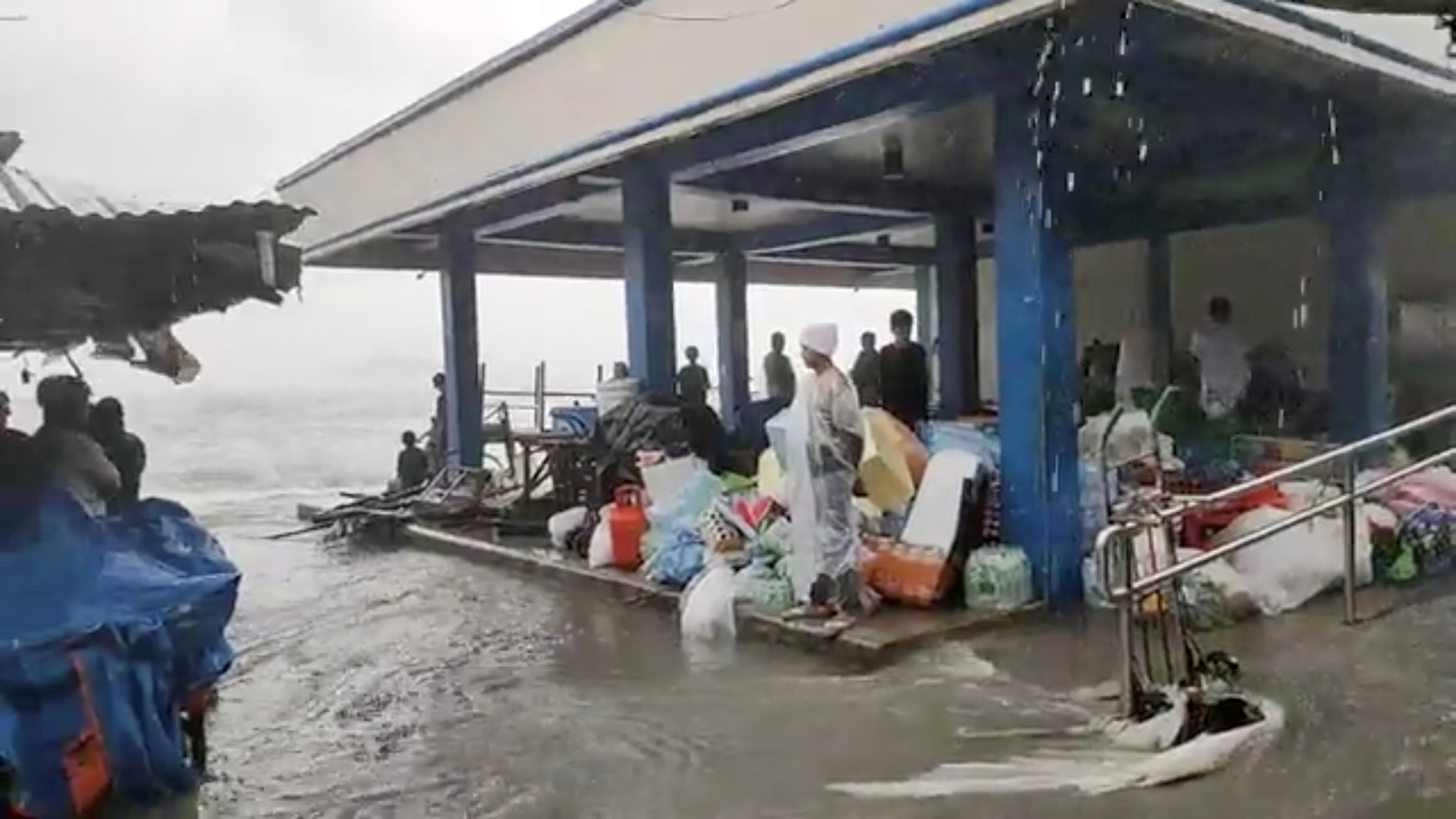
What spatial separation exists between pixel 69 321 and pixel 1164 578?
473 centimetres

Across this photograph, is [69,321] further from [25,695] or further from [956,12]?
[956,12]

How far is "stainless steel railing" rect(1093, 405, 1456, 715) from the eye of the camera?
15.8ft

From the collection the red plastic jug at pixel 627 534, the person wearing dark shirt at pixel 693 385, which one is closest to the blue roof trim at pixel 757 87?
the person wearing dark shirt at pixel 693 385

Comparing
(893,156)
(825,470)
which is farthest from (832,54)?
(893,156)

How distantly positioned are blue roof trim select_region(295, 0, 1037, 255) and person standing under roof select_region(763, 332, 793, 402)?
16.9 feet

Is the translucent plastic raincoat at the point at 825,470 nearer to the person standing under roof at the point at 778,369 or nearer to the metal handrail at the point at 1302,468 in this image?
the metal handrail at the point at 1302,468

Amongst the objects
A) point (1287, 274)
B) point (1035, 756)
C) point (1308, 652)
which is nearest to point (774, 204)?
point (1287, 274)

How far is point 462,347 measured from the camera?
14625 mm

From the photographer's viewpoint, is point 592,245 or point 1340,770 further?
point 592,245

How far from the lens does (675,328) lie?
11.4 metres

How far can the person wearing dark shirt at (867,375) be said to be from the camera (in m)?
10.4

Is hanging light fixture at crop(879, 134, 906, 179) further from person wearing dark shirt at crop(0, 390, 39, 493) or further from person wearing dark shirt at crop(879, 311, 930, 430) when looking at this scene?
person wearing dark shirt at crop(0, 390, 39, 493)

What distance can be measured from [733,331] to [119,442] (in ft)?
42.8

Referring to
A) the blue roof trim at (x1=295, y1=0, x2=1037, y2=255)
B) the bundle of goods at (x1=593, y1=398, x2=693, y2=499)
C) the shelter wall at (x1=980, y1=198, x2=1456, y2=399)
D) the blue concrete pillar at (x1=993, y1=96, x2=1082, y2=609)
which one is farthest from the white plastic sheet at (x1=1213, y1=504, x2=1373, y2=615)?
the shelter wall at (x1=980, y1=198, x2=1456, y2=399)
